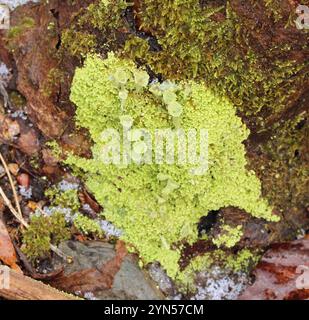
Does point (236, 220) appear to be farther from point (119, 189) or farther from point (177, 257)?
point (119, 189)

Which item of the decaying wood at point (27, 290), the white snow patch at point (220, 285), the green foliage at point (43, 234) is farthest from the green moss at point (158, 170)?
the decaying wood at point (27, 290)

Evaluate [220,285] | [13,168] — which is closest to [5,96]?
[13,168]

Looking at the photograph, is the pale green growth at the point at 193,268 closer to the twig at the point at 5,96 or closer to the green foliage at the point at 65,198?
the green foliage at the point at 65,198

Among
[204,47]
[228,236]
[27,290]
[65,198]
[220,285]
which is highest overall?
[204,47]

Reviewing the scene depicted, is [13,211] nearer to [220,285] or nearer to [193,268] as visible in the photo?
[193,268]

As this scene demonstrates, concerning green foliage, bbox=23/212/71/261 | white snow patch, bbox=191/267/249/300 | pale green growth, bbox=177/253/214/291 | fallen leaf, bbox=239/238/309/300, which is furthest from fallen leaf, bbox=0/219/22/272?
fallen leaf, bbox=239/238/309/300
